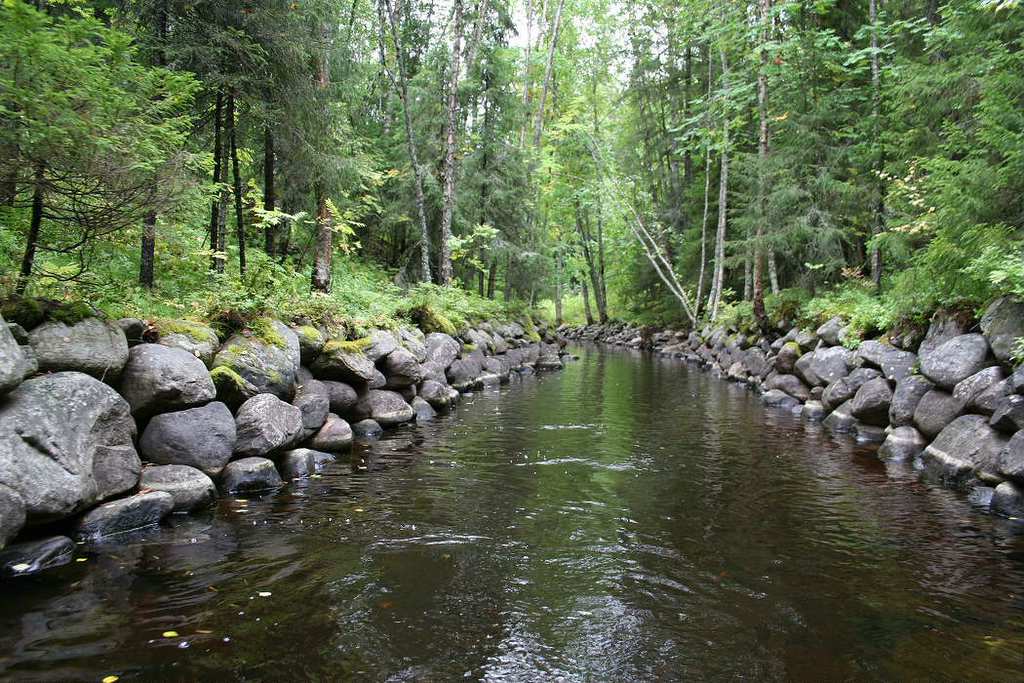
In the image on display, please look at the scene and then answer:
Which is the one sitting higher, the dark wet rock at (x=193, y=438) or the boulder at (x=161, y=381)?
the boulder at (x=161, y=381)

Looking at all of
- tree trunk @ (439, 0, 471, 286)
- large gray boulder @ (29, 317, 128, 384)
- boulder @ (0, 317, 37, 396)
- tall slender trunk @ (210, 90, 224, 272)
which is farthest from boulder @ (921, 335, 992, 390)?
tree trunk @ (439, 0, 471, 286)

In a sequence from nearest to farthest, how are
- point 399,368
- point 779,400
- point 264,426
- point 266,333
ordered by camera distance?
point 264,426 < point 266,333 < point 399,368 < point 779,400

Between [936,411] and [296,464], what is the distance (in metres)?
8.97

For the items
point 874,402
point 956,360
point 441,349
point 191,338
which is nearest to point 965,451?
point 956,360

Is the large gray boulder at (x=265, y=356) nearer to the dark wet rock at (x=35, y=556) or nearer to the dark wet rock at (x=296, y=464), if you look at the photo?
the dark wet rock at (x=296, y=464)

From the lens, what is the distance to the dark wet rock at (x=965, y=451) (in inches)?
283

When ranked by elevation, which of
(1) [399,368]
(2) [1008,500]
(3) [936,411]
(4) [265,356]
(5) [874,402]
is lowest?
(2) [1008,500]

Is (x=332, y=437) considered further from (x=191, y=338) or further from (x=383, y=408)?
(x=191, y=338)

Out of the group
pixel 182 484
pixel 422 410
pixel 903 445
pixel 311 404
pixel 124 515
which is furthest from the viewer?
pixel 422 410

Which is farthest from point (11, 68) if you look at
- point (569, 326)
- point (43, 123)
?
point (569, 326)

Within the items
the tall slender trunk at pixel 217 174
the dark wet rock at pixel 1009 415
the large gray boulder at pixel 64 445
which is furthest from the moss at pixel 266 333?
the dark wet rock at pixel 1009 415

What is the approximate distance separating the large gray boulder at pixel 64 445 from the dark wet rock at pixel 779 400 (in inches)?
498

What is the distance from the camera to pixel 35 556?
479cm

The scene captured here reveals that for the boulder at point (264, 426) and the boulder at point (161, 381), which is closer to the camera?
the boulder at point (161, 381)
